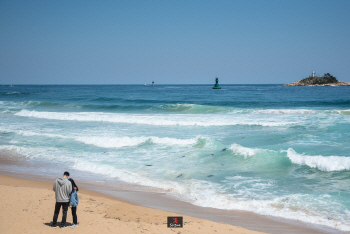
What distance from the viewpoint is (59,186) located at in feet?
20.3

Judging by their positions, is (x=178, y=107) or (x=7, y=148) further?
(x=178, y=107)

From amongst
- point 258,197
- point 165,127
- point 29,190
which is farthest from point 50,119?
point 258,197

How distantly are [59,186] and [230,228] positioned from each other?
12.4 ft

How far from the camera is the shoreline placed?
6508mm

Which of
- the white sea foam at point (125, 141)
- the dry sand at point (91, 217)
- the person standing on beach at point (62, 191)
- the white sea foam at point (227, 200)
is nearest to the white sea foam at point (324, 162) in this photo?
the white sea foam at point (227, 200)

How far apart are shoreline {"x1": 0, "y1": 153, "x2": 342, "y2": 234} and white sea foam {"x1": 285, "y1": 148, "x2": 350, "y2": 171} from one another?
457cm

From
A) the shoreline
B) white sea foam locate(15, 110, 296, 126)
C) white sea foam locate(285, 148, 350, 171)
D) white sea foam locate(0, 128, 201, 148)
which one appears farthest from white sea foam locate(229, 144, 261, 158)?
white sea foam locate(15, 110, 296, 126)

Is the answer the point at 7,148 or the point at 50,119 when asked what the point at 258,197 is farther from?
the point at 50,119

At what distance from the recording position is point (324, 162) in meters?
10.5

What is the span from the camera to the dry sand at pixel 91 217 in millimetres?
6156

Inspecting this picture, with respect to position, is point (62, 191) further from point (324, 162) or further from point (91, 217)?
point (324, 162)

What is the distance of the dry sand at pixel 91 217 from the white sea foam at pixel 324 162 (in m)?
5.76

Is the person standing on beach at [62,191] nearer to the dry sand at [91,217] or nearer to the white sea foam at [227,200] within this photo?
the dry sand at [91,217]

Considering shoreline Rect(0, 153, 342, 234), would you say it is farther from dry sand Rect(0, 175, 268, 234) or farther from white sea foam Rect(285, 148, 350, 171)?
white sea foam Rect(285, 148, 350, 171)
